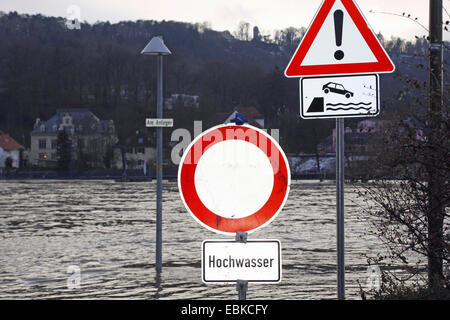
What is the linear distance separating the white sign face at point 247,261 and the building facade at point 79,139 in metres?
114

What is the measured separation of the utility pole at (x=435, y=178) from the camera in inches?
271

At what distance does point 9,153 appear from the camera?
12988 cm

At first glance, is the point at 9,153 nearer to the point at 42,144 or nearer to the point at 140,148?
the point at 42,144

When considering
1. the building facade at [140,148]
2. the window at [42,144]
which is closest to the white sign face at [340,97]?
the building facade at [140,148]

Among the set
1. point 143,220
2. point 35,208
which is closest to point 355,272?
point 143,220

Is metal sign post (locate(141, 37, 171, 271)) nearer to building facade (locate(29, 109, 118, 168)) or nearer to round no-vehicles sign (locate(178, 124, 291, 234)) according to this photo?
round no-vehicles sign (locate(178, 124, 291, 234))

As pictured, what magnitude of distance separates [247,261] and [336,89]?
151cm

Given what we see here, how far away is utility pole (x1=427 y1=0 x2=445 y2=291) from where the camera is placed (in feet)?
22.6

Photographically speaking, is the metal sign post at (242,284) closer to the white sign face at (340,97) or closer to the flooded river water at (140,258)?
the white sign face at (340,97)

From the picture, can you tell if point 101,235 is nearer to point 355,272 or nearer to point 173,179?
point 355,272

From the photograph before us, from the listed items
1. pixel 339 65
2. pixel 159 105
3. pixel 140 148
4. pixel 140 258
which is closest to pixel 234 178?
pixel 339 65

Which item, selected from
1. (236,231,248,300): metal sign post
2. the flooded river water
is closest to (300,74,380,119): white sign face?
(236,231,248,300): metal sign post

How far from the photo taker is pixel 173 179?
102 m
